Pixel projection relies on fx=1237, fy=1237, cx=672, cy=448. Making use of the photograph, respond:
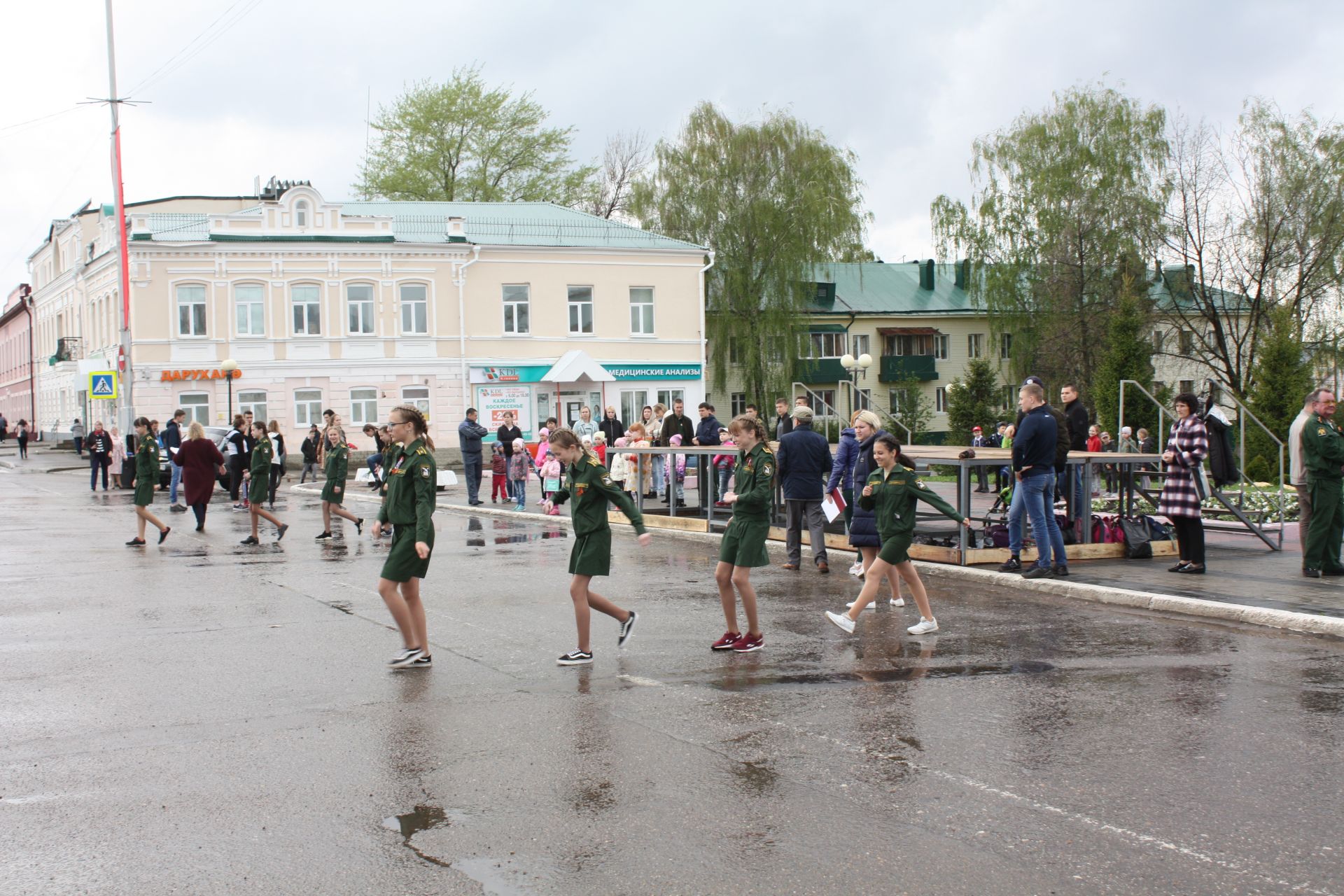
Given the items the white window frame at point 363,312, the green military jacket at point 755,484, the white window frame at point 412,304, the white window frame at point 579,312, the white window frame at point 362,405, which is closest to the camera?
the green military jacket at point 755,484

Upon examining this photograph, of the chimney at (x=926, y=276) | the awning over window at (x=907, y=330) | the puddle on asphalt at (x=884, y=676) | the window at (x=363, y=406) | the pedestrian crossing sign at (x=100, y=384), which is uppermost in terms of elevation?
the chimney at (x=926, y=276)

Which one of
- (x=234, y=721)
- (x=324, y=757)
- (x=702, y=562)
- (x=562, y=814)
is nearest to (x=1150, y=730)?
(x=562, y=814)

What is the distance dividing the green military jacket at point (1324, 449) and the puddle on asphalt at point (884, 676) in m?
5.11

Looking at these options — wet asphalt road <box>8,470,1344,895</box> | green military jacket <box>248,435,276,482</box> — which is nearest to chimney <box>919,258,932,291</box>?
green military jacket <box>248,435,276,482</box>

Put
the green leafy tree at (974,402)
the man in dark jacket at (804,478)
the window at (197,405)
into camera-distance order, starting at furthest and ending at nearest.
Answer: the green leafy tree at (974,402) → the window at (197,405) → the man in dark jacket at (804,478)

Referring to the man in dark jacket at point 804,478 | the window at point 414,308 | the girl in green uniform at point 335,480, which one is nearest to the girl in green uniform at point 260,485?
the girl in green uniform at point 335,480

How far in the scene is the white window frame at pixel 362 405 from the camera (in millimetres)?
42375

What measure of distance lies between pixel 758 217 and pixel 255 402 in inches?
782

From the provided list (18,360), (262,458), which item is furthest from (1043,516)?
(18,360)

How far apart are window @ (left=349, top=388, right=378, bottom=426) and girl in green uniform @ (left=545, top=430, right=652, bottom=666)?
34.9 meters

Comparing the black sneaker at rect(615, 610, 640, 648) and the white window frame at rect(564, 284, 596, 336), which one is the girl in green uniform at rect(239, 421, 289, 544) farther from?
the white window frame at rect(564, 284, 596, 336)

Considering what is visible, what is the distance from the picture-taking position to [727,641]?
8.84m

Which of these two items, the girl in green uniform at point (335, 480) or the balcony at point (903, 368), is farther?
the balcony at point (903, 368)

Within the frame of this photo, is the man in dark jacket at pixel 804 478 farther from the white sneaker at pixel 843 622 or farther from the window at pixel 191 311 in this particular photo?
the window at pixel 191 311
